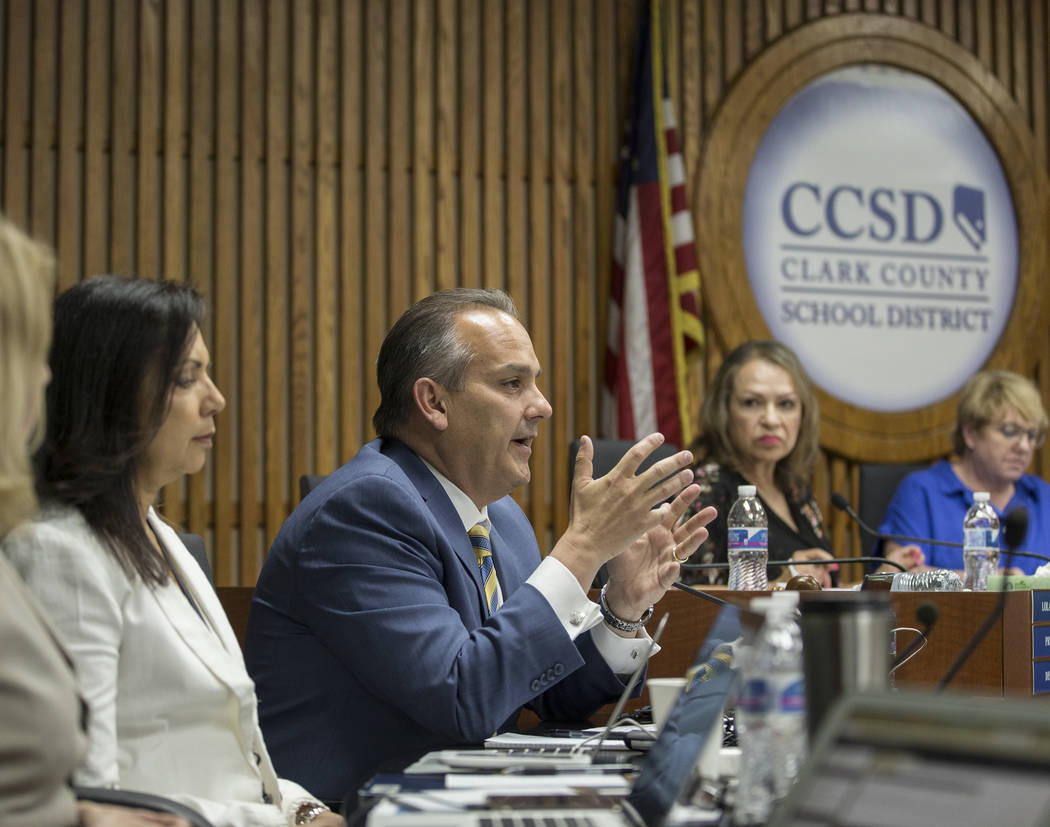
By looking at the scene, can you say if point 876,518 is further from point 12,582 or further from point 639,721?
point 12,582

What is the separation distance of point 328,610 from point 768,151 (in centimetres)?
424

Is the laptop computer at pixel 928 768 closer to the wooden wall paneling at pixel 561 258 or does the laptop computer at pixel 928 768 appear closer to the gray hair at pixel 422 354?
the gray hair at pixel 422 354

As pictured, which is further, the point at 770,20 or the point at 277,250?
the point at 770,20

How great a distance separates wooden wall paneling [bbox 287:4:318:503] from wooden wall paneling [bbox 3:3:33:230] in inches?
41.3

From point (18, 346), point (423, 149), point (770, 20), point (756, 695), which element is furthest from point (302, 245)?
point (756, 695)

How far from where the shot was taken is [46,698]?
1.29m

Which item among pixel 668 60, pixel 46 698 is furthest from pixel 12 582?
pixel 668 60

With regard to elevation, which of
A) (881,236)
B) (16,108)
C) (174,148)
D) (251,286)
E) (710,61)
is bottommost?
(251,286)

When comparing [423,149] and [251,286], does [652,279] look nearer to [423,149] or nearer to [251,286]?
[423,149]

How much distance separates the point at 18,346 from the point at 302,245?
13.0 ft

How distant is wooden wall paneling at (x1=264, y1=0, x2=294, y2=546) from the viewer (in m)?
5.09

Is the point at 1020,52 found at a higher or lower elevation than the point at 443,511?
higher

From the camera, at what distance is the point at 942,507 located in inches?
180

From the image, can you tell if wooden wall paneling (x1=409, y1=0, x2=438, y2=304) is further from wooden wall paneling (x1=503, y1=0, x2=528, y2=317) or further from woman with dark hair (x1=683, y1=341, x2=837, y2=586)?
woman with dark hair (x1=683, y1=341, x2=837, y2=586)
